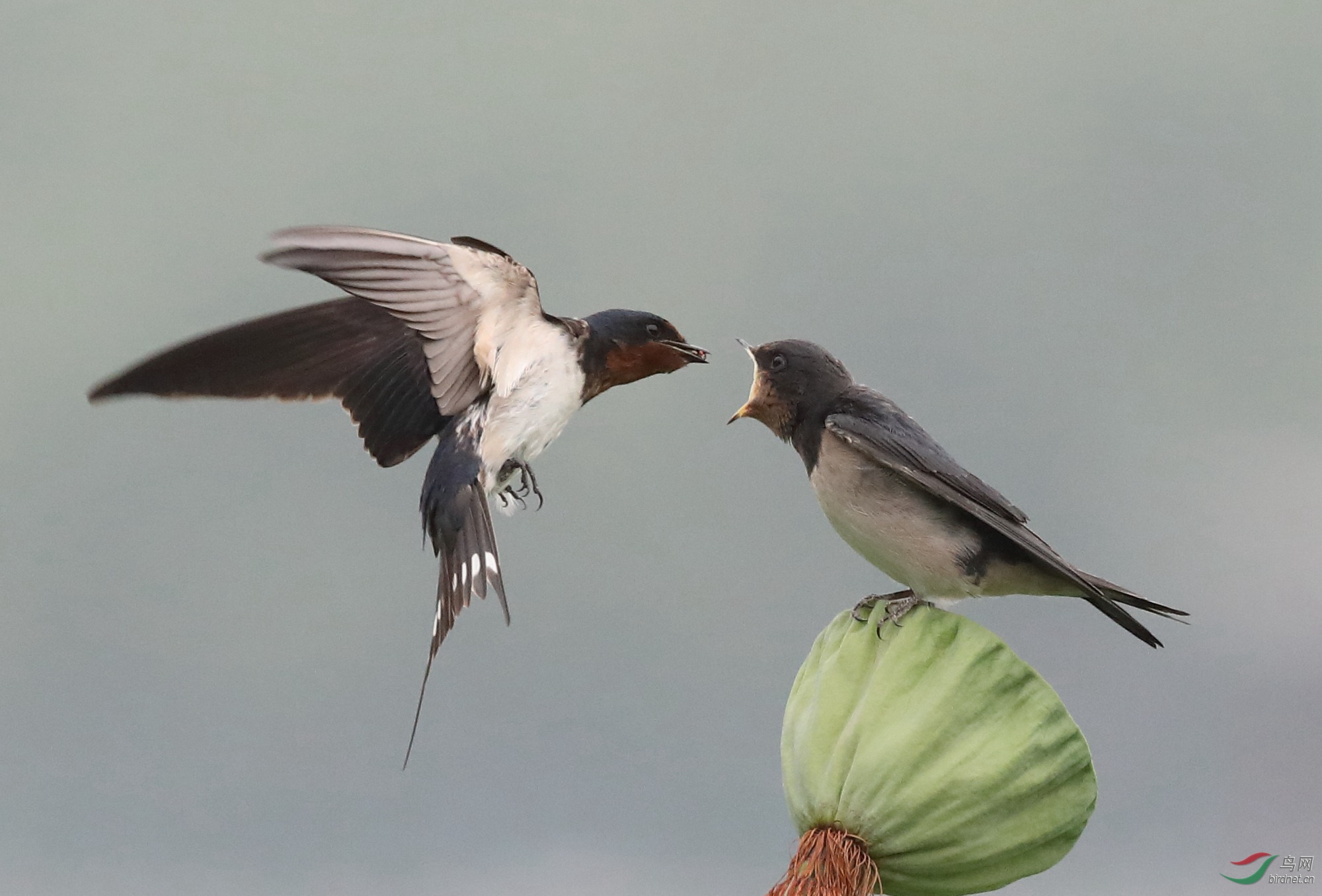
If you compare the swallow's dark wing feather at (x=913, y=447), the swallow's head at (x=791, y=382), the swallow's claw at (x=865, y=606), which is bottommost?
the swallow's claw at (x=865, y=606)

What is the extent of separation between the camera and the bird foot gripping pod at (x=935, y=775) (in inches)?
97.0

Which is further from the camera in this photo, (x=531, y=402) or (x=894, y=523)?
(x=531, y=402)

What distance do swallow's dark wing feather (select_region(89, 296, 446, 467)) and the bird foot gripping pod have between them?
4.19ft

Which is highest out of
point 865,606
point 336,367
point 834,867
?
point 336,367

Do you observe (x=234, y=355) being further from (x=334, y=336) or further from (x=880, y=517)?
(x=880, y=517)

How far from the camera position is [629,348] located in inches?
125

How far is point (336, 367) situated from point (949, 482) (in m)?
1.51

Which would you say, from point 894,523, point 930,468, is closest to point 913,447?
point 930,468

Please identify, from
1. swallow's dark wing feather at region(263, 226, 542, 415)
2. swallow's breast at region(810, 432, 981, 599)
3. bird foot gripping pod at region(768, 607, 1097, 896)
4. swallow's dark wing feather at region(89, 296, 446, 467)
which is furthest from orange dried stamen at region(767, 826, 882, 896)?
swallow's dark wing feather at region(89, 296, 446, 467)

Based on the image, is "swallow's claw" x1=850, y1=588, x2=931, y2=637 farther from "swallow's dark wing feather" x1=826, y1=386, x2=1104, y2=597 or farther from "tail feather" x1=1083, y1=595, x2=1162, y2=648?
"tail feather" x1=1083, y1=595, x2=1162, y2=648

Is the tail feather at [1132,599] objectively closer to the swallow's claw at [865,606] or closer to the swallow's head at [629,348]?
the swallow's claw at [865,606]

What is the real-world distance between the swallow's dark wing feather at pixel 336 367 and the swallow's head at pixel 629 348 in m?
0.40

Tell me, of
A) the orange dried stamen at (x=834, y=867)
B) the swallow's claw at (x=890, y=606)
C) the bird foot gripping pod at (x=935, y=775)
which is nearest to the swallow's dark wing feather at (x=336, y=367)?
the swallow's claw at (x=890, y=606)

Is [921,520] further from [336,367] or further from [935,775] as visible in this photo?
[336,367]
